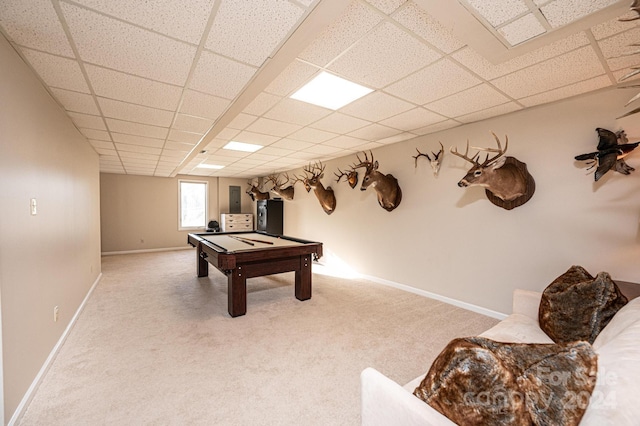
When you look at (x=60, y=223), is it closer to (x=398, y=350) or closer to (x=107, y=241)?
(x=398, y=350)

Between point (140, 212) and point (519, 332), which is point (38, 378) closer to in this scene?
point (519, 332)

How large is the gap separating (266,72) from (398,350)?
278 centimetres

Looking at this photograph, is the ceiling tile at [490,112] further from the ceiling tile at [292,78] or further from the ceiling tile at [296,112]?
the ceiling tile at [292,78]

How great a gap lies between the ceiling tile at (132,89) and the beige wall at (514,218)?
11.2ft

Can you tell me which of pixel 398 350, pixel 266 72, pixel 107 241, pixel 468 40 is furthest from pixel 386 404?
pixel 107 241

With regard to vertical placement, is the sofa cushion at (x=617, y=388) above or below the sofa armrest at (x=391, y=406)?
above

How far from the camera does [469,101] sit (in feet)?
9.11

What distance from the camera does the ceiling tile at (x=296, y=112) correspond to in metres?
2.85

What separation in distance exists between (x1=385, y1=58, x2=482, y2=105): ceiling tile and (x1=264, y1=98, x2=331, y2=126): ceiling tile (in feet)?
2.86

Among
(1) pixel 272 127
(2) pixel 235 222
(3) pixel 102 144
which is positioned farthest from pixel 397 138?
(2) pixel 235 222

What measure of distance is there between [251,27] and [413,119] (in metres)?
2.33

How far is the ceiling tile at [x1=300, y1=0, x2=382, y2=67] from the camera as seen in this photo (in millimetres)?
1563

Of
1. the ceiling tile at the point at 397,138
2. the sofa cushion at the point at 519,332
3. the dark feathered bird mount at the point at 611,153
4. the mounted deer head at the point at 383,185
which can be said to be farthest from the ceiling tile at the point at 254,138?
the dark feathered bird mount at the point at 611,153

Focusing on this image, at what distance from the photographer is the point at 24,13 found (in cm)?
148
